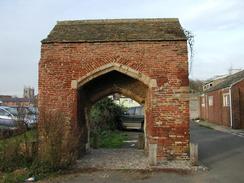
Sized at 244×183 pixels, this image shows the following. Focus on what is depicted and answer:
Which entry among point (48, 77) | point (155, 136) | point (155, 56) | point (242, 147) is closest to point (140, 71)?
point (155, 56)

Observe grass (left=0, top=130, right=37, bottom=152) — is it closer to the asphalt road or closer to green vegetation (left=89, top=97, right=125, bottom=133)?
the asphalt road

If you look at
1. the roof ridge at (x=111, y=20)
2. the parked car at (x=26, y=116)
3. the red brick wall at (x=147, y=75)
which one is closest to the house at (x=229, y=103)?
the roof ridge at (x=111, y=20)

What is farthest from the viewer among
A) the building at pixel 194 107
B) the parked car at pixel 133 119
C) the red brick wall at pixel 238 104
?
the building at pixel 194 107

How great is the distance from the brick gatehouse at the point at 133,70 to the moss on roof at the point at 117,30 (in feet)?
0.12

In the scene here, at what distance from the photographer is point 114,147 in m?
20.8

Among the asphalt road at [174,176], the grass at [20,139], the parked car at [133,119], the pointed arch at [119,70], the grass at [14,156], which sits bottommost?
the asphalt road at [174,176]

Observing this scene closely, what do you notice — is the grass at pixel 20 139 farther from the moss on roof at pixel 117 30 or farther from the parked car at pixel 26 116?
the moss on roof at pixel 117 30

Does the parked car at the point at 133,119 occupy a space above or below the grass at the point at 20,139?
above

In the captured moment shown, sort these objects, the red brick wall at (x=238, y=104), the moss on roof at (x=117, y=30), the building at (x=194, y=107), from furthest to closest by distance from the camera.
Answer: the building at (x=194, y=107) < the red brick wall at (x=238, y=104) < the moss on roof at (x=117, y=30)

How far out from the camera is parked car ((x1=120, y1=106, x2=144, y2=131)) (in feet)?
106

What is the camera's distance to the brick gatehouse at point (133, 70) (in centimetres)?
1541

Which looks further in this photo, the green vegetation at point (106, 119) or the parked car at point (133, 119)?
the parked car at point (133, 119)

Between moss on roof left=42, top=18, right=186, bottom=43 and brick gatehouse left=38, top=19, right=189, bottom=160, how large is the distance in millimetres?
38

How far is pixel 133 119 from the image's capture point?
3256 cm
